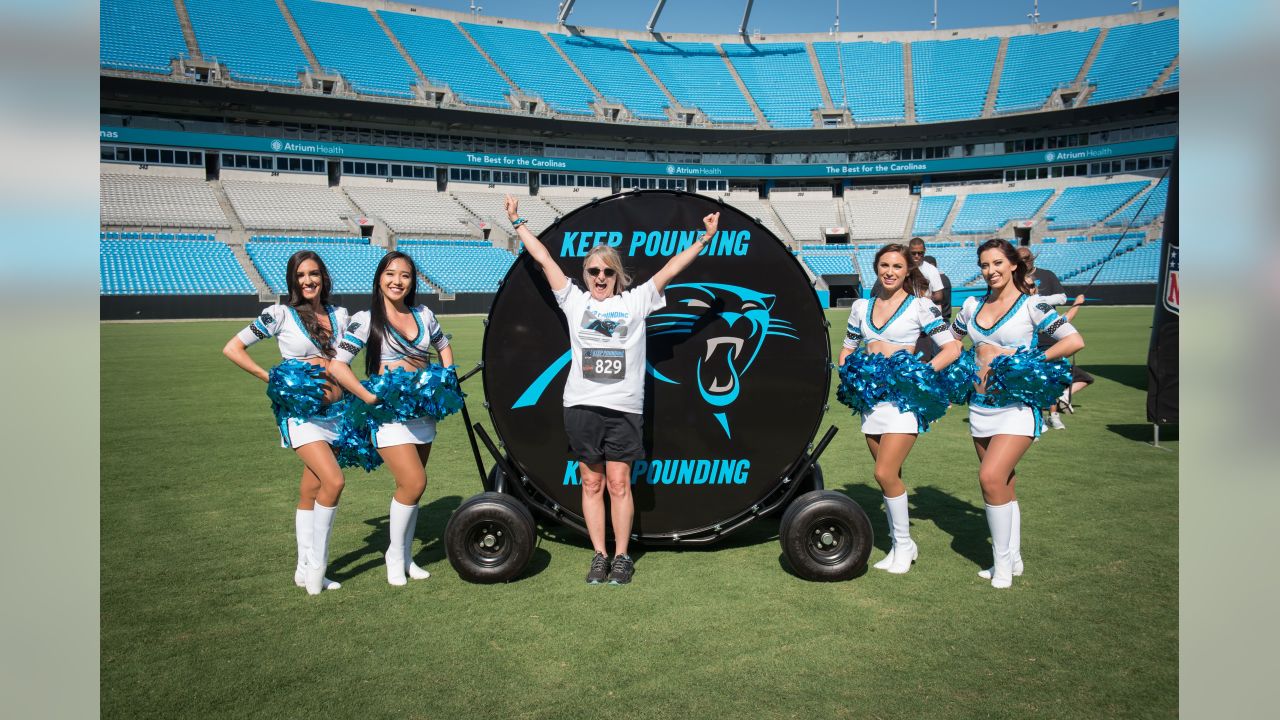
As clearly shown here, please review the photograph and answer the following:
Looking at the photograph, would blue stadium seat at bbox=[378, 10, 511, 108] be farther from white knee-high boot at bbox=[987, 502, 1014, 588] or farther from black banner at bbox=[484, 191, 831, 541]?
white knee-high boot at bbox=[987, 502, 1014, 588]

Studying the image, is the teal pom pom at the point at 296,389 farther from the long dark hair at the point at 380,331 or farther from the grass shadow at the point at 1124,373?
the grass shadow at the point at 1124,373

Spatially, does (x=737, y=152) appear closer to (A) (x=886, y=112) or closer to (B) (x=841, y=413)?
(A) (x=886, y=112)

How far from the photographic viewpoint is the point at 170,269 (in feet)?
114

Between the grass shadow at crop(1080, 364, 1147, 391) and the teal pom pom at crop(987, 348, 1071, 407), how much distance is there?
10036 mm

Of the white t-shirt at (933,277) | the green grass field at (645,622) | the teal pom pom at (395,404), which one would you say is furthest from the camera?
the white t-shirt at (933,277)

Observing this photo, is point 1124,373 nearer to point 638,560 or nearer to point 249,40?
point 638,560

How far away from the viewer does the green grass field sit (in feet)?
11.1

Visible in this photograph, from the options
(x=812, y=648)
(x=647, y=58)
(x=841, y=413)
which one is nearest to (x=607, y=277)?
(x=812, y=648)

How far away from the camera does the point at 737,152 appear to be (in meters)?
54.3

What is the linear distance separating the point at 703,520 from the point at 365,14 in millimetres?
54392

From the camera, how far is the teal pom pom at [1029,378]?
14.7 ft

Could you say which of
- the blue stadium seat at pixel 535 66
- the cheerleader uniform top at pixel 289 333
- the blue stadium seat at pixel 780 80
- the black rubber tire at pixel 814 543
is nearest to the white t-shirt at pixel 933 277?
the black rubber tire at pixel 814 543

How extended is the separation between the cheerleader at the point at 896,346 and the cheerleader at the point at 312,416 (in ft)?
Result: 10.1

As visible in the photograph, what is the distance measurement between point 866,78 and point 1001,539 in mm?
57423
